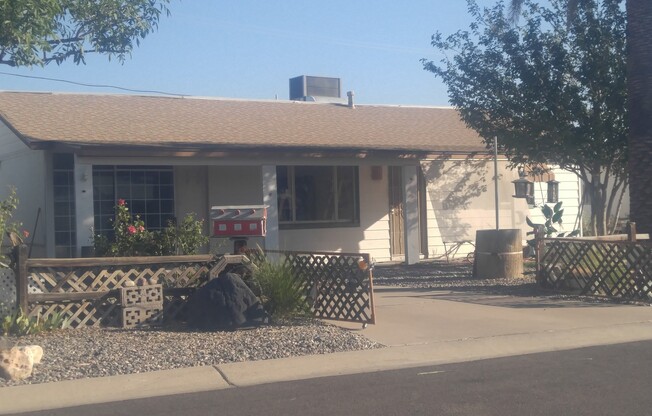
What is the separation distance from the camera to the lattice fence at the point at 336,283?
11.8m

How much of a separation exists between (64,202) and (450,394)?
1150cm

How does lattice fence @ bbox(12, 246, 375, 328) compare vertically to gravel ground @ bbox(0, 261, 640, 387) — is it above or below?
above

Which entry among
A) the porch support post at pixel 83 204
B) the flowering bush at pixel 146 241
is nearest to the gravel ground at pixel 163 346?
the flowering bush at pixel 146 241

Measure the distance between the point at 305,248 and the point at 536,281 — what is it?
19.8 ft

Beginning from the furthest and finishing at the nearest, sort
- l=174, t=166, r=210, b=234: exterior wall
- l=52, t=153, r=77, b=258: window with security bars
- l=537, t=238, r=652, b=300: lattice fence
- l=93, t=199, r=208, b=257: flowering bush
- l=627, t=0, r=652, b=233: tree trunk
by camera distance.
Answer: l=174, t=166, r=210, b=234: exterior wall → l=52, t=153, r=77, b=258: window with security bars → l=627, t=0, r=652, b=233: tree trunk → l=93, t=199, r=208, b=257: flowering bush → l=537, t=238, r=652, b=300: lattice fence

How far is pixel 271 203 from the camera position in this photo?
17.5 m

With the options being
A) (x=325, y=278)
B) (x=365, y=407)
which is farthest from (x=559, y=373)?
(x=325, y=278)

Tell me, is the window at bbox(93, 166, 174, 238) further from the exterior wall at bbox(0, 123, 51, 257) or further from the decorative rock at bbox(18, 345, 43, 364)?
the decorative rock at bbox(18, 345, 43, 364)

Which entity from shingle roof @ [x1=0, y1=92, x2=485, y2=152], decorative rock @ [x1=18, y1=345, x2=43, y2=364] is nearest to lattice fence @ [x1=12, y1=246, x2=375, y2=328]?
decorative rock @ [x1=18, y1=345, x2=43, y2=364]

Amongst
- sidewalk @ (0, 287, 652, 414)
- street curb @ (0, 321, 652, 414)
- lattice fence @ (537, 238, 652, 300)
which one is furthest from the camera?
lattice fence @ (537, 238, 652, 300)

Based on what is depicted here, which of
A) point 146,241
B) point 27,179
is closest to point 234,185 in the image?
point 27,179

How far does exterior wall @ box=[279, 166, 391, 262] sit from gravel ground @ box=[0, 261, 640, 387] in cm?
777

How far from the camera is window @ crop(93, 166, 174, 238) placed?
17531 mm

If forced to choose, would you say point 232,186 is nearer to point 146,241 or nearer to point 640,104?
point 146,241
